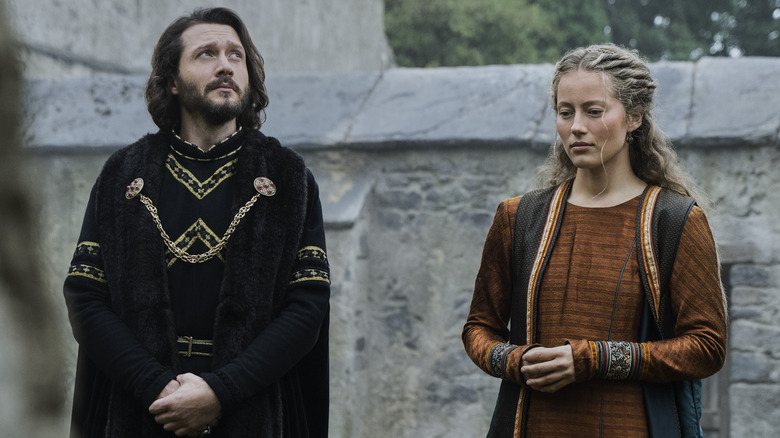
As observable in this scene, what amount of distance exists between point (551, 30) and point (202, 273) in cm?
1747

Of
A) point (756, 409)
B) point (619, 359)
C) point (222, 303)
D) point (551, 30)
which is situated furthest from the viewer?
point (551, 30)

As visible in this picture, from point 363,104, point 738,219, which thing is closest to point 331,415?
point 363,104

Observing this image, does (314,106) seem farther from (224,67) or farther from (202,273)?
(202,273)

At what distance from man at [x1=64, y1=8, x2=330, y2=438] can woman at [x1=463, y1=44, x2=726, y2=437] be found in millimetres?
484

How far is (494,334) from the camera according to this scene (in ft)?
7.38

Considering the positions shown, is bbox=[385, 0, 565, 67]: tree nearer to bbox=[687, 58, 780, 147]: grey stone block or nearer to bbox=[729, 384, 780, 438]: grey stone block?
bbox=[687, 58, 780, 147]: grey stone block

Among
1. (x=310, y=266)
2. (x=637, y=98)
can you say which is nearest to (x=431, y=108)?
(x=310, y=266)

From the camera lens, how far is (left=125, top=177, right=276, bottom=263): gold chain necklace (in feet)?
7.54

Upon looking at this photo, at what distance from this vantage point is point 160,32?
1027 centimetres

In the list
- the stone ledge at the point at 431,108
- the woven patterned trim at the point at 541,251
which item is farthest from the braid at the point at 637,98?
the stone ledge at the point at 431,108

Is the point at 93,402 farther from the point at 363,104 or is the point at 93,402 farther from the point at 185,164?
the point at 363,104

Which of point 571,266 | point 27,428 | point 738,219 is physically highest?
point 738,219

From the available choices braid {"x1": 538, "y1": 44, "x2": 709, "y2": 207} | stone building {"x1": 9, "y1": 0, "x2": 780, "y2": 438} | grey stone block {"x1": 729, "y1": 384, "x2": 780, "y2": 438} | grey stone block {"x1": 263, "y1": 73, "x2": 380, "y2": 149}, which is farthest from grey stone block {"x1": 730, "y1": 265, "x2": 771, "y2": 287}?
braid {"x1": 538, "y1": 44, "x2": 709, "y2": 207}

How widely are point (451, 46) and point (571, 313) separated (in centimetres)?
1632
